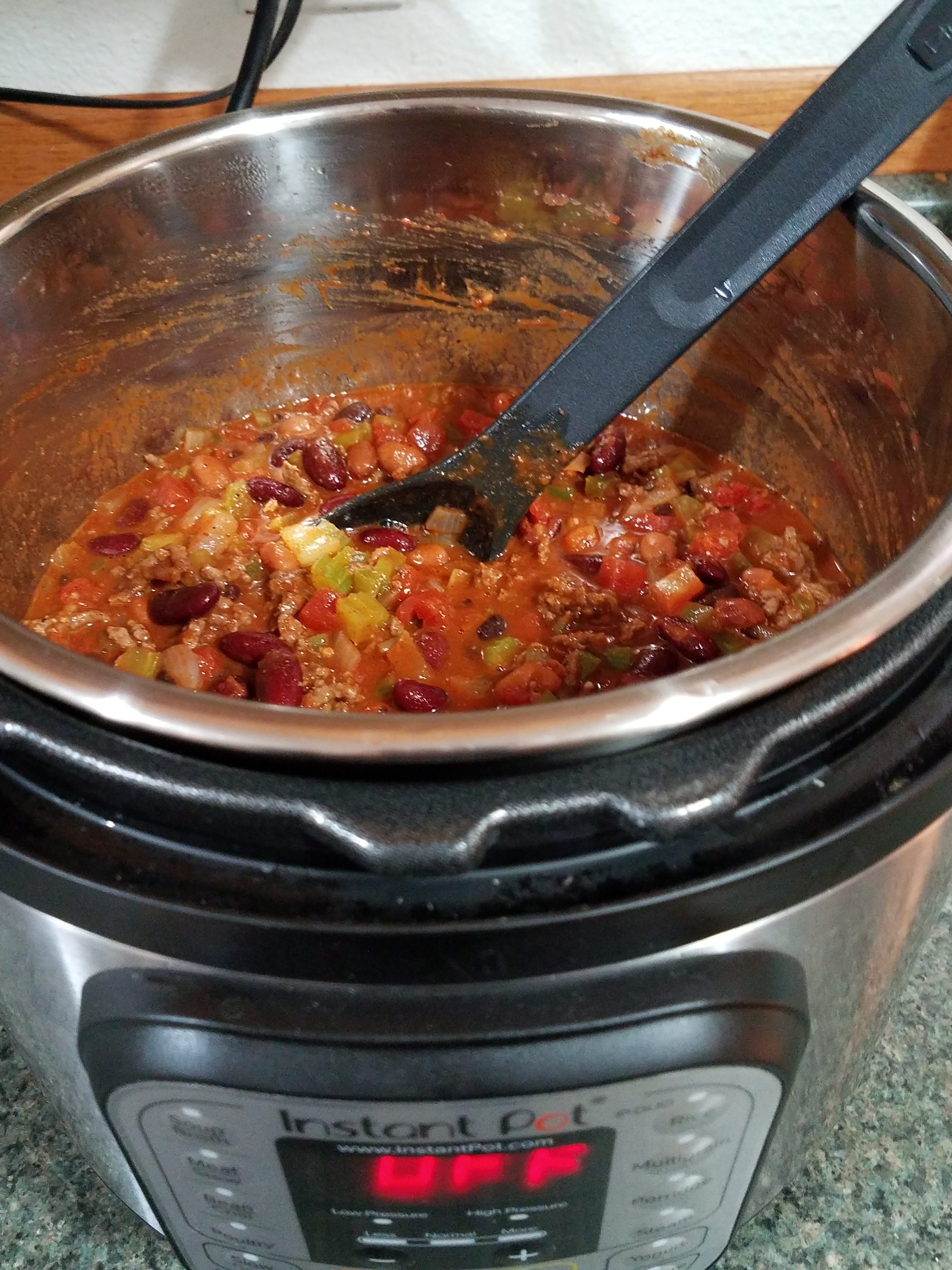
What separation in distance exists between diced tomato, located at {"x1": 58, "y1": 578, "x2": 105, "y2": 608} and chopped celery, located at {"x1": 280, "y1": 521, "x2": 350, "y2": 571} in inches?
11.5

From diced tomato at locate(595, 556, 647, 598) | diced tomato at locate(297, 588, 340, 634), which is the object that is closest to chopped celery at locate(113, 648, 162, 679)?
diced tomato at locate(297, 588, 340, 634)

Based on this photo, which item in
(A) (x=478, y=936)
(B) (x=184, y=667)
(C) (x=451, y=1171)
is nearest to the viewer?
(A) (x=478, y=936)

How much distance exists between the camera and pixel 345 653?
1.48 metres

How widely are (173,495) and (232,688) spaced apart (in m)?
0.51

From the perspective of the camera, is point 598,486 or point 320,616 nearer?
point 320,616

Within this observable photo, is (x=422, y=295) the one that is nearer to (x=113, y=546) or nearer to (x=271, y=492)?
(x=271, y=492)

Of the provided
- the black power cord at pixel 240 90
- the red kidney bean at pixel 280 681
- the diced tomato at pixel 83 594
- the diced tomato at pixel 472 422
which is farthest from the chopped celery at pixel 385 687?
the black power cord at pixel 240 90

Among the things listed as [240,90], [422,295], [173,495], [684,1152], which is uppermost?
[240,90]

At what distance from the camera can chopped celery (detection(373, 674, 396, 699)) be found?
1408 mm

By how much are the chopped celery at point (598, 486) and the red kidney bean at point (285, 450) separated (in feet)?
1.60

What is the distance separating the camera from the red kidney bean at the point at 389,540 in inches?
63.5

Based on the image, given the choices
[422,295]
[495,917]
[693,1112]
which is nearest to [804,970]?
[693,1112]

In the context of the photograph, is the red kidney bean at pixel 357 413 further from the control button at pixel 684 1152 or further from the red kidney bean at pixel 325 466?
the control button at pixel 684 1152

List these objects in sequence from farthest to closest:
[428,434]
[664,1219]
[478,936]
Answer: [428,434] → [664,1219] → [478,936]
